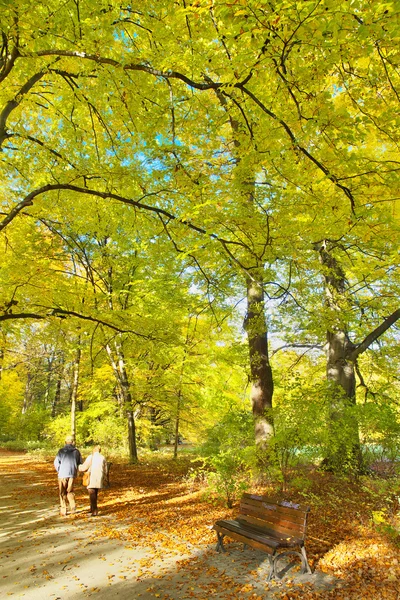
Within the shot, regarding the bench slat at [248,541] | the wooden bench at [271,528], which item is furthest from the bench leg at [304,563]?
the bench slat at [248,541]

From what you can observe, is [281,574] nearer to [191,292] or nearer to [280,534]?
[280,534]

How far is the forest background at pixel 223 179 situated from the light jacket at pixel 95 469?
2.18m

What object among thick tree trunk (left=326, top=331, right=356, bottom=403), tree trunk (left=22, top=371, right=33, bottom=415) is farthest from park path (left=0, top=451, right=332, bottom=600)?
tree trunk (left=22, top=371, right=33, bottom=415)

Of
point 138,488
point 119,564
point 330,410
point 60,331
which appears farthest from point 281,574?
point 60,331

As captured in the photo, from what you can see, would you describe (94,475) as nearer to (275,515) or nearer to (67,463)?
(67,463)

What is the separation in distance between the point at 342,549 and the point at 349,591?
1.09m

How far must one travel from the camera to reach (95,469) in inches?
308

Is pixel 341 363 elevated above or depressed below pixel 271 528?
above

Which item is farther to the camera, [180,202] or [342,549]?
[180,202]

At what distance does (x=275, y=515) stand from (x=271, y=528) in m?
0.17

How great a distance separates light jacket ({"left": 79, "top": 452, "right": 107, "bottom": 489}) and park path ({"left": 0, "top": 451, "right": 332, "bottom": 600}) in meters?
0.73

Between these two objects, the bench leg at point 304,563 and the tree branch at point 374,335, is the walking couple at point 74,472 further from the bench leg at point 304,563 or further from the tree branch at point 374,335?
the tree branch at point 374,335

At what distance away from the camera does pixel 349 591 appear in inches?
159

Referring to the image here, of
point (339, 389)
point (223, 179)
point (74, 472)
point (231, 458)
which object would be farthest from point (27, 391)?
point (223, 179)
